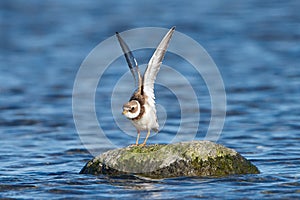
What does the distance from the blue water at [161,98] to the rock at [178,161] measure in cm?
17

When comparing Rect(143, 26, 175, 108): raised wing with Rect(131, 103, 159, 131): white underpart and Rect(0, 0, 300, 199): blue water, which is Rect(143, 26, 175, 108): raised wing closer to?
Rect(131, 103, 159, 131): white underpart

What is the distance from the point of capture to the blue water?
35.6ft

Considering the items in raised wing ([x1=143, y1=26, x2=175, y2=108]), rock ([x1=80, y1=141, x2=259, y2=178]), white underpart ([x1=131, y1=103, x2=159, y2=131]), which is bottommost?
rock ([x1=80, y1=141, x2=259, y2=178])

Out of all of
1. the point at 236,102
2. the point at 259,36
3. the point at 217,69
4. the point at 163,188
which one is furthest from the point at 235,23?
the point at 163,188

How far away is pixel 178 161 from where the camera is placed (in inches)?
432

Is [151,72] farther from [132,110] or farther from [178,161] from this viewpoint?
[178,161]

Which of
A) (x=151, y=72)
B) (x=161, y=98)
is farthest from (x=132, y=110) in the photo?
(x=161, y=98)

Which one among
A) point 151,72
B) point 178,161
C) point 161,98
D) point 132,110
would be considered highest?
point 161,98

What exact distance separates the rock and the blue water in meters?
0.17

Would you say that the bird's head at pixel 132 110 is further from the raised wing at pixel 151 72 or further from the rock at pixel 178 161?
the rock at pixel 178 161

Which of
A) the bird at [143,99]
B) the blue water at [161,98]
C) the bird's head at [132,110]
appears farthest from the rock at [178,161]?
the bird's head at [132,110]

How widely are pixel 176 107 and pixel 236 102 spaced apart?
1.40m

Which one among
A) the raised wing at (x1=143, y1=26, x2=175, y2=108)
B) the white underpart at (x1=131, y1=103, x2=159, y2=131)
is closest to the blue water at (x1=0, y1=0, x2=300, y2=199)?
the white underpart at (x1=131, y1=103, x2=159, y2=131)

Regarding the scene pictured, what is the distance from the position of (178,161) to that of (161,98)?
Result: 7258 millimetres
